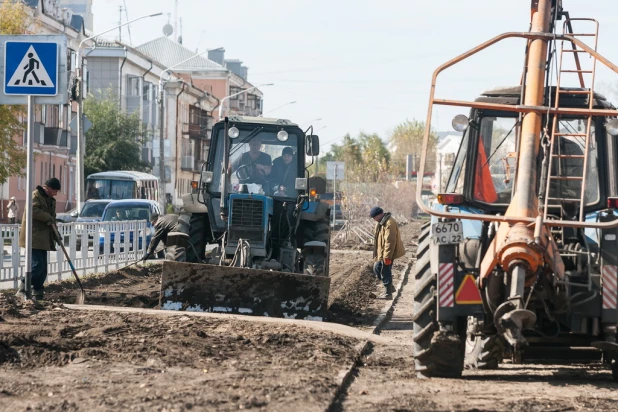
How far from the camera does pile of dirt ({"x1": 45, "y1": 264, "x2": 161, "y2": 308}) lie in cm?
1648

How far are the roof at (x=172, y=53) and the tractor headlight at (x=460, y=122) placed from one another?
294ft

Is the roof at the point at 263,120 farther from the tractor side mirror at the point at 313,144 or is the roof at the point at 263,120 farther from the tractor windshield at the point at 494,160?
the tractor windshield at the point at 494,160

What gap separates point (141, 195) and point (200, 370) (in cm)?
4062

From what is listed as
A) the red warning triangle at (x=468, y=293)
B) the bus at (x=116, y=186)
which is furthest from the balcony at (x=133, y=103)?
the red warning triangle at (x=468, y=293)

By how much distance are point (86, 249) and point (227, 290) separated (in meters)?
7.91

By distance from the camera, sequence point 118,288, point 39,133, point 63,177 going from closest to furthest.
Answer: point 118,288, point 39,133, point 63,177

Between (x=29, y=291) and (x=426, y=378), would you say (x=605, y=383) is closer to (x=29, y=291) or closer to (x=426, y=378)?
(x=426, y=378)

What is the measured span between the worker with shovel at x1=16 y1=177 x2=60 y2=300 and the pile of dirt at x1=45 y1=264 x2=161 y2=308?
591mm

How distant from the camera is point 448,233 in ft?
31.2

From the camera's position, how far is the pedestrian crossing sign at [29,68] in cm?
1396

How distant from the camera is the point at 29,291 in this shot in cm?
1440

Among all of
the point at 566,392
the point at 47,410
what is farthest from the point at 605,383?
the point at 47,410

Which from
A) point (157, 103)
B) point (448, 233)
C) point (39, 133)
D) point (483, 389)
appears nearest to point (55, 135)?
point (39, 133)

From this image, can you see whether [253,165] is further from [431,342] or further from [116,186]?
[116,186]
